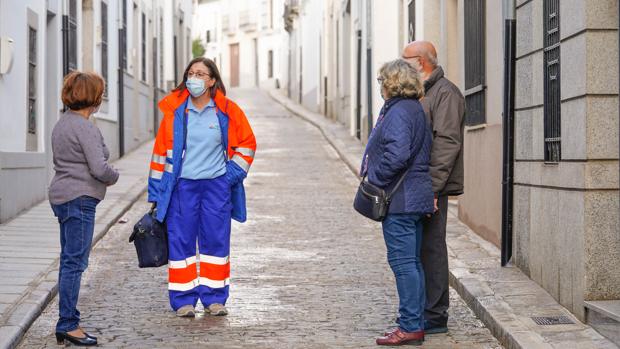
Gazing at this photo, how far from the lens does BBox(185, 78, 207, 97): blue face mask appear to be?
820 cm

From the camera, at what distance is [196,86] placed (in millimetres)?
8188

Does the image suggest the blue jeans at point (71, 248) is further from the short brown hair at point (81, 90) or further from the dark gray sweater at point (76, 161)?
the short brown hair at point (81, 90)

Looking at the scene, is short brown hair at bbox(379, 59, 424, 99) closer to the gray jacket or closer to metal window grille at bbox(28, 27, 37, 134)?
the gray jacket

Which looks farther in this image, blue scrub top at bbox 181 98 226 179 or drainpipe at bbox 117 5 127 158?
drainpipe at bbox 117 5 127 158

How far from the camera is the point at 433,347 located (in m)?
7.22

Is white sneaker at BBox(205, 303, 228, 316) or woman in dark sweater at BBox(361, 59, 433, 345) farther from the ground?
woman in dark sweater at BBox(361, 59, 433, 345)

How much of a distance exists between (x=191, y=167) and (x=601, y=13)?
3.09m

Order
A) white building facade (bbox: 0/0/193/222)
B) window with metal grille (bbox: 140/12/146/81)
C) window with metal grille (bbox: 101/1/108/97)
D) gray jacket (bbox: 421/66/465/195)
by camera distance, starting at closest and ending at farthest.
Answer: gray jacket (bbox: 421/66/465/195) → white building facade (bbox: 0/0/193/222) → window with metal grille (bbox: 101/1/108/97) → window with metal grille (bbox: 140/12/146/81)

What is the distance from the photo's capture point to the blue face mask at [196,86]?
8.20m

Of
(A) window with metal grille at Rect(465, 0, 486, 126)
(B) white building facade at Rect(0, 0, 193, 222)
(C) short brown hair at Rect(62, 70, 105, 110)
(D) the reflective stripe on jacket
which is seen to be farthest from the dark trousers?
(B) white building facade at Rect(0, 0, 193, 222)

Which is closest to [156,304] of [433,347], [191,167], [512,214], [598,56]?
[191,167]

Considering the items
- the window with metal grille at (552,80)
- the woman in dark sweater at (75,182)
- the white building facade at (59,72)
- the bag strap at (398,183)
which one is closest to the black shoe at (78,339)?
the woman in dark sweater at (75,182)

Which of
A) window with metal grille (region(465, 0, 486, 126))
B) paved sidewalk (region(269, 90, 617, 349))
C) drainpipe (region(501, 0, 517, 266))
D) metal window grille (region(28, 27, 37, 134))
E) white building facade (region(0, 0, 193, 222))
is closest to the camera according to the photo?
paved sidewalk (region(269, 90, 617, 349))

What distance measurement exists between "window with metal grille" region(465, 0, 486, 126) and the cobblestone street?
1802mm
